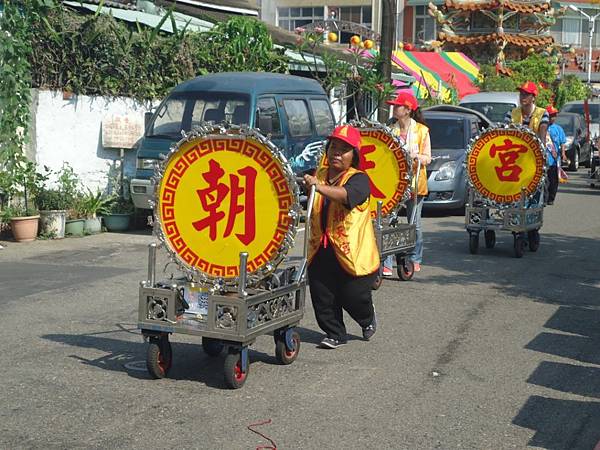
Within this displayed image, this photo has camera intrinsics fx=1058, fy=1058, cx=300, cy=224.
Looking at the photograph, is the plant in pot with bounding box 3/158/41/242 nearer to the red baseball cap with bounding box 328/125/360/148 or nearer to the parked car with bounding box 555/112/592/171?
the red baseball cap with bounding box 328/125/360/148

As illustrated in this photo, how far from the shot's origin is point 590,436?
6.02 m

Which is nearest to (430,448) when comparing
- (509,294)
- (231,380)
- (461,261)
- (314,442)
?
(314,442)

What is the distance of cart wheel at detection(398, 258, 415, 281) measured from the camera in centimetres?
1116

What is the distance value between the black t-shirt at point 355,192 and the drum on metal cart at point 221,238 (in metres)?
0.67

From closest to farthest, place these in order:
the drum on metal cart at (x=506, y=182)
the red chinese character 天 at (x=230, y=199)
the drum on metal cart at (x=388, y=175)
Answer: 1. the red chinese character 天 at (x=230, y=199)
2. the drum on metal cart at (x=388, y=175)
3. the drum on metal cart at (x=506, y=182)

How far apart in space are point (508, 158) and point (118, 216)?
5576mm

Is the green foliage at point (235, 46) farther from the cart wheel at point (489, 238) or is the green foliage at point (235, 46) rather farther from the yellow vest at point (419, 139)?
the yellow vest at point (419, 139)

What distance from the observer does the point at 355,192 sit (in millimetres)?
7539

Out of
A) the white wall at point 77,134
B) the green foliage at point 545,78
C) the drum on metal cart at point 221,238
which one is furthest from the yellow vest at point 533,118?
the green foliage at point 545,78

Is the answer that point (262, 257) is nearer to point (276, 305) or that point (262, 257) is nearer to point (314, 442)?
point (276, 305)

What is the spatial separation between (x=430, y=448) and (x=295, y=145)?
32.5ft

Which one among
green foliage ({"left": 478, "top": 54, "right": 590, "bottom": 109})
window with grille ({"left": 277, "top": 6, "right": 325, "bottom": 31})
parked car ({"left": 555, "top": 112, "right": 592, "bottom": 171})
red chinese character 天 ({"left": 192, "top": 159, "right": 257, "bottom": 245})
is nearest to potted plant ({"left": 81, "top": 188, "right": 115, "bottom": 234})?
red chinese character 天 ({"left": 192, "top": 159, "right": 257, "bottom": 245})

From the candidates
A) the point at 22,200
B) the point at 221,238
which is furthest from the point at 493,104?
the point at 221,238

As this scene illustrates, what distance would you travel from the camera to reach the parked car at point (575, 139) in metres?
31.6
